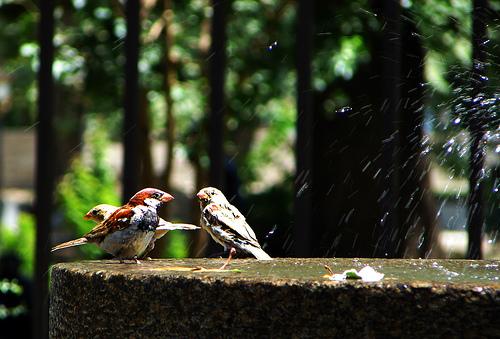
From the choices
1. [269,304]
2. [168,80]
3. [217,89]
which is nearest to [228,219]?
[269,304]

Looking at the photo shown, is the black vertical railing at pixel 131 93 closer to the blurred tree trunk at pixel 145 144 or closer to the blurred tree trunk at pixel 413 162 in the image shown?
the blurred tree trunk at pixel 413 162

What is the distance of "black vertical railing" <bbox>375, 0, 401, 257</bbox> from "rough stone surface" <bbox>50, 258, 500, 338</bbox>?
1.54 m

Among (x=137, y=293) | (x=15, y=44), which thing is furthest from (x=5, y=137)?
(x=137, y=293)

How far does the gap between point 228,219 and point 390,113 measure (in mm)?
1514

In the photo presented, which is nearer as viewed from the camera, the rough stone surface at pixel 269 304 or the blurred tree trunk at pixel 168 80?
the rough stone surface at pixel 269 304

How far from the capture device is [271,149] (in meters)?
13.5

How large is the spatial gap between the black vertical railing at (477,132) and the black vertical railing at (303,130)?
76 cm

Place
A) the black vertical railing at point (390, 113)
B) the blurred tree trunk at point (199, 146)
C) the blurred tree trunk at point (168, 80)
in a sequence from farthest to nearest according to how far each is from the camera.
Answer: the blurred tree trunk at point (199, 146)
the blurred tree trunk at point (168, 80)
the black vertical railing at point (390, 113)

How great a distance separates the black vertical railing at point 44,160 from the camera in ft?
15.8

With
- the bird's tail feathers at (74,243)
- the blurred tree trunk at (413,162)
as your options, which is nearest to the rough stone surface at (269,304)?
the bird's tail feathers at (74,243)

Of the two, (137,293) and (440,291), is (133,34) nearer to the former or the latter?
(137,293)

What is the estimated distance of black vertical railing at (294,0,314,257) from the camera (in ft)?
14.8

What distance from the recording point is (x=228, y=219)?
10.1 feet

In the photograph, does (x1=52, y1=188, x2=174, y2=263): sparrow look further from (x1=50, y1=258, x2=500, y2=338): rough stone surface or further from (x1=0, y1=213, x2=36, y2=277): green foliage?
(x1=0, y1=213, x2=36, y2=277): green foliage
